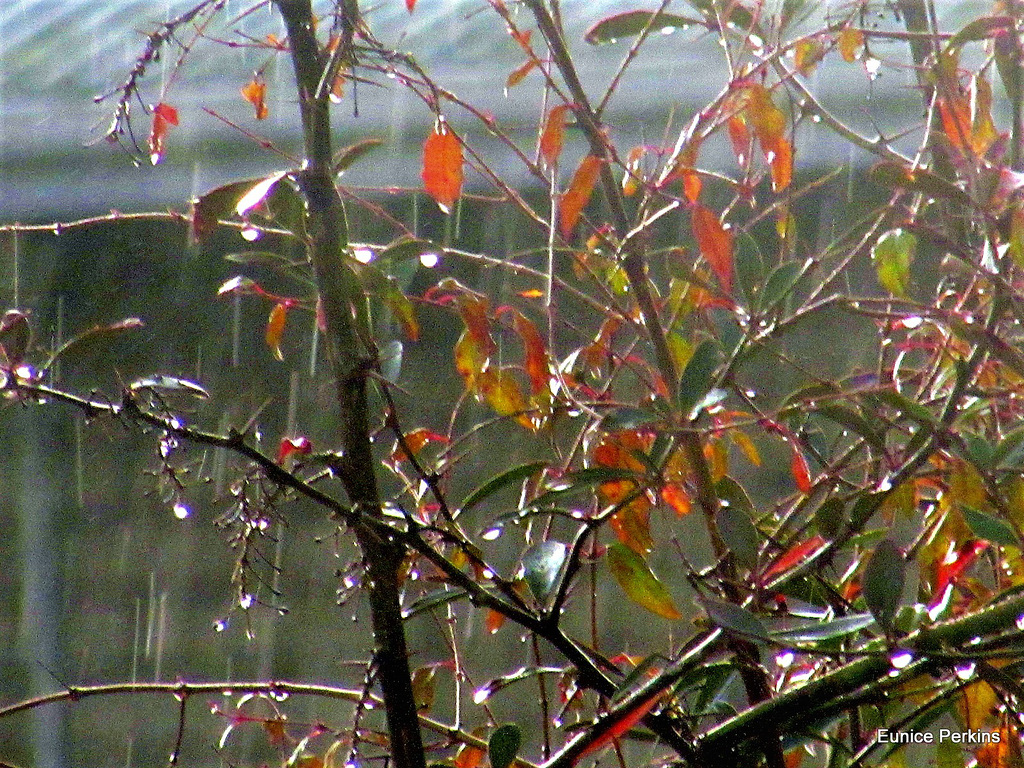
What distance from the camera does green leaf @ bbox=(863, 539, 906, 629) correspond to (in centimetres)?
63

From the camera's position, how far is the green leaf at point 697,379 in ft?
2.29

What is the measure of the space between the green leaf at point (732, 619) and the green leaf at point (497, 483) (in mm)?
207

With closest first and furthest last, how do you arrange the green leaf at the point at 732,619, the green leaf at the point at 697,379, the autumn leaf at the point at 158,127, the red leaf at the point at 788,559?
the green leaf at the point at 732,619 → the green leaf at the point at 697,379 → the red leaf at the point at 788,559 → the autumn leaf at the point at 158,127

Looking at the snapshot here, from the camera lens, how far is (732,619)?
599 millimetres

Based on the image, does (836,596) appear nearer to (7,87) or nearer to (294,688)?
(294,688)

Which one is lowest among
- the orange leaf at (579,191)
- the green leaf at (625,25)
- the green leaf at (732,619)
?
the green leaf at (732,619)

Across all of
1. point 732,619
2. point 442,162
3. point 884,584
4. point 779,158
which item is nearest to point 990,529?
point 884,584

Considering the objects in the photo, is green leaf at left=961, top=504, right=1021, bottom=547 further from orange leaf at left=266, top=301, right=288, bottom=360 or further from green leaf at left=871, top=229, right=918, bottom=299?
orange leaf at left=266, top=301, right=288, bottom=360

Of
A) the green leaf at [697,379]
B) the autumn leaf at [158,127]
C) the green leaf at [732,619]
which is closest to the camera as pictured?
the green leaf at [732,619]

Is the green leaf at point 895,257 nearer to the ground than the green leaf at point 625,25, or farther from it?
nearer to the ground

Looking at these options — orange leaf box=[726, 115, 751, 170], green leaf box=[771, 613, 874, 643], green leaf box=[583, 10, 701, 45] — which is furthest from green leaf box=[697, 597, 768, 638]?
green leaf box=[583, 10, 701, 45]

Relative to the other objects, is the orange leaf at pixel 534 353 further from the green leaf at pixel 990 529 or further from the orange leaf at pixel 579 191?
the green leaf at pixel 990 529

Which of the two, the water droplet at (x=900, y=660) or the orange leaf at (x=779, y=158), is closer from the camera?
the water droplet at (x=900, y=660)

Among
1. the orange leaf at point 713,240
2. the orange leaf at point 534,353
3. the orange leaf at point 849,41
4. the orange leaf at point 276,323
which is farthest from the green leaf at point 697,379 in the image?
the orange leaf at point 276,323
